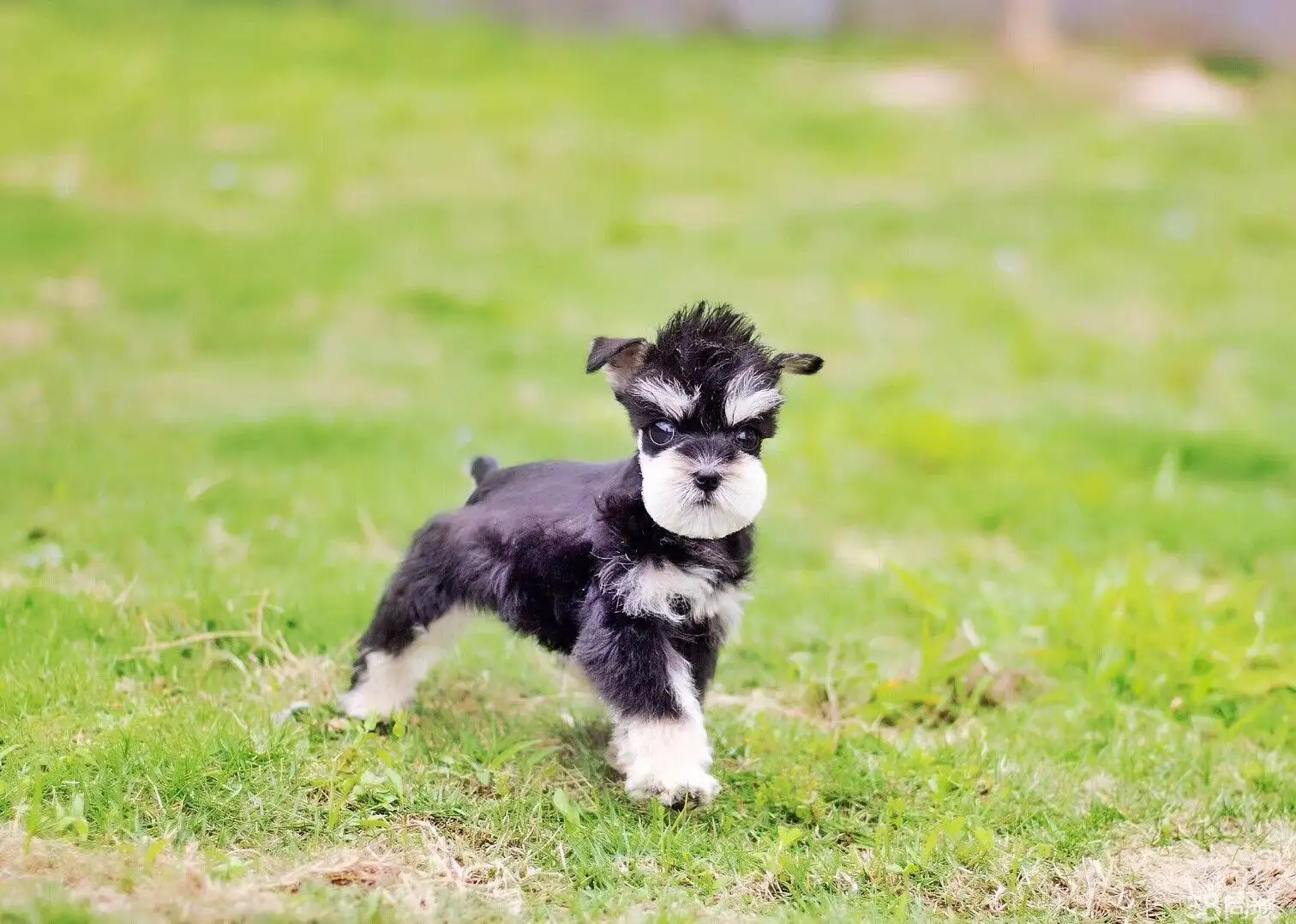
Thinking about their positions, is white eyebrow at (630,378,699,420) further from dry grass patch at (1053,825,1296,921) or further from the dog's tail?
dry grass patch at (1053,825,1296,921)

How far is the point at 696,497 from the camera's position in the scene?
168 inches

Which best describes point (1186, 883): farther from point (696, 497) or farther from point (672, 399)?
point (672, 399)

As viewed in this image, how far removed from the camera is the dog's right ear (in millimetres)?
4543

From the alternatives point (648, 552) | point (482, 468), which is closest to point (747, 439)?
point (648, 552)

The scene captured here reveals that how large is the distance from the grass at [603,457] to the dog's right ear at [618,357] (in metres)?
1.38

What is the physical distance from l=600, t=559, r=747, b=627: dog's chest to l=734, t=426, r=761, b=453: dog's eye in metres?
0.42

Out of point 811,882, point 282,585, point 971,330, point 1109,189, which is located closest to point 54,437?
point 282,585

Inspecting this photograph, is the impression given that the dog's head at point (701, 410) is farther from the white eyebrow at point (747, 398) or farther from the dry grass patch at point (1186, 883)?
the dry grass patch at point (1186, 883)

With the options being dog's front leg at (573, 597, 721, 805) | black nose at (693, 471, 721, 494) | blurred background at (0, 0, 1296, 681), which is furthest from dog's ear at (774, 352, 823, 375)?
blurred background at (0, 0, 1296, 681)

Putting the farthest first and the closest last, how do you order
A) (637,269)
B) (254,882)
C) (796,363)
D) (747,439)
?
(637,269) → (796,363) → (747,439) → (254,882)

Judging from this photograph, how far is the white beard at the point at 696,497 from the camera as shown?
427cm

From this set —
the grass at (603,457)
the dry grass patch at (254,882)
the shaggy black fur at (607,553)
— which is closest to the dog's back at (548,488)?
the shaggy black fur at (607,553)

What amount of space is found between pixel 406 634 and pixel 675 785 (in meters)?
1.17

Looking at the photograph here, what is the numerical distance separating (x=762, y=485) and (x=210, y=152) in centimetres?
1276
